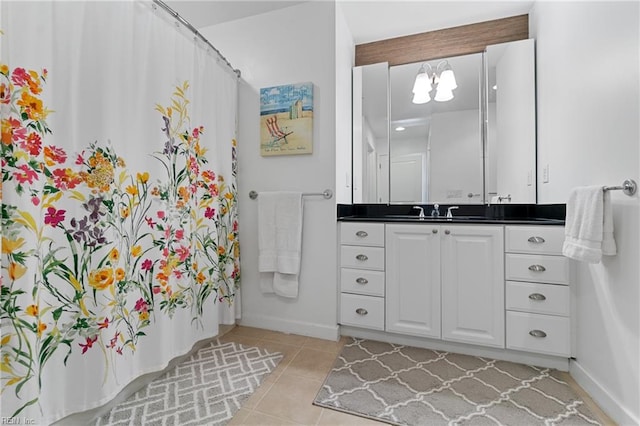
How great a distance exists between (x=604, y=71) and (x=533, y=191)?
0.90m

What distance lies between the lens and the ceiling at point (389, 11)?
197 centimetres

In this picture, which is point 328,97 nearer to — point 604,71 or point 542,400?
point 604,71

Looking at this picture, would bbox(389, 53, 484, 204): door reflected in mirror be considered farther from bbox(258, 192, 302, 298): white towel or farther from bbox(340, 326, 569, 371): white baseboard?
bbox(340, 326, 569, 371): white baseboard

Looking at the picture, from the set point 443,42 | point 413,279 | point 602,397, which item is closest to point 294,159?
point 413,279

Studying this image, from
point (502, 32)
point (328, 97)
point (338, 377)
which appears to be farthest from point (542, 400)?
point (502, 32)

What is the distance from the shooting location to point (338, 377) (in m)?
1.49

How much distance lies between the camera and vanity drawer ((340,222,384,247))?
73.0 inches

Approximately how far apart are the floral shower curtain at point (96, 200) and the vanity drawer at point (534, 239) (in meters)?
1.86

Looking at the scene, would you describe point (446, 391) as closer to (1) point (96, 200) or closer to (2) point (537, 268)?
(2) point (537, 268)

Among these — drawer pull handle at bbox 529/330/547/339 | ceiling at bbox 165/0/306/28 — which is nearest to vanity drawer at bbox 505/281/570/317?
drawer pull handle at bbox 529/330/547/339

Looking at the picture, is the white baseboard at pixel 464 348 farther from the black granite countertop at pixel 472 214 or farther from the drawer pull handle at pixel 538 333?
the black granite countertop at pixel 472 214

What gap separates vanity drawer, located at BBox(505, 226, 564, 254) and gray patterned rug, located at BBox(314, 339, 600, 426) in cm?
68

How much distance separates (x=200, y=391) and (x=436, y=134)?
2.37m

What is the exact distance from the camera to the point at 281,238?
1.98 metres
